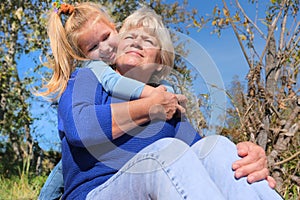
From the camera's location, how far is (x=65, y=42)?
2.04 metres

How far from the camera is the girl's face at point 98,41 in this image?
2.11m

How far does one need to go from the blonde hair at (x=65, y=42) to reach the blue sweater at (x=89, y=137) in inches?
3.8

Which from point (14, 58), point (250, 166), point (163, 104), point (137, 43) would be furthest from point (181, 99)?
A: point (14, 58)

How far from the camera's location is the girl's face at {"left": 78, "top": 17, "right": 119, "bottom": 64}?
2.11m

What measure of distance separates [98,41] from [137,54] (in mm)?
186

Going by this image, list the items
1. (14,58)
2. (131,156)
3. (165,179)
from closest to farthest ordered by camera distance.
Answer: (165,179), (131,156), (14,58)

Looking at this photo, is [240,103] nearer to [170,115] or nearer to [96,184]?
[170,115]

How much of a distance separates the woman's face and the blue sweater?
0.23 m

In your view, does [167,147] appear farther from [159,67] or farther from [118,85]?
[159,67]

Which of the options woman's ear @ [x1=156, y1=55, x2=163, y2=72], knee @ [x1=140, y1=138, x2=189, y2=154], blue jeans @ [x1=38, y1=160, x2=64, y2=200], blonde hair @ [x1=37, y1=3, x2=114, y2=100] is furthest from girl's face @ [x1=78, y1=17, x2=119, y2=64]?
knee @ [x1=140, y1=138, x2=189, y2=154]

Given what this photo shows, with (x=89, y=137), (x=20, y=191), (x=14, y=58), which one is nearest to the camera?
(x=89, y=137)

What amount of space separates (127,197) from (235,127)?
2.14 m

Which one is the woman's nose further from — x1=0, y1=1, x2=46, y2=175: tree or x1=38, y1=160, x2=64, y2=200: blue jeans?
x1=0, y1=1, x2=46, y2=175: tree

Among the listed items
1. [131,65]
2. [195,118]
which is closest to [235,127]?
[195,118]
